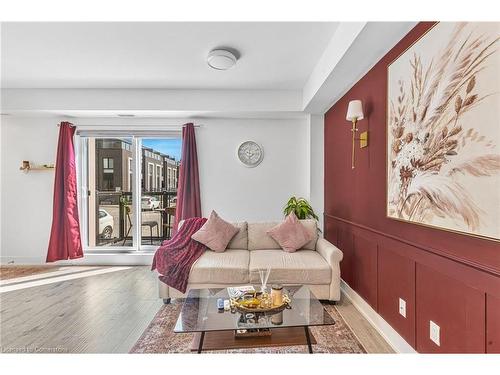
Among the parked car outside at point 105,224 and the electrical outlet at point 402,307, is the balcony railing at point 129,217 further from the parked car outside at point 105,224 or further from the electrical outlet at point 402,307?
the electrical outlet at point 402,307

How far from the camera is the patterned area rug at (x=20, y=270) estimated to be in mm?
4039

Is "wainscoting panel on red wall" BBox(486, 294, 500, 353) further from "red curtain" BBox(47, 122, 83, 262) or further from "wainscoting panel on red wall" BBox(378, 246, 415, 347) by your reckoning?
"red curtain" BBox(47, 122, 83, 262)

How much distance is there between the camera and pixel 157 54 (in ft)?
9.94

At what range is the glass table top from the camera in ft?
5.94

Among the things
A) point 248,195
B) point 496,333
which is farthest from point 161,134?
point 496,333

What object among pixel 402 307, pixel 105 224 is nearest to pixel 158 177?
pixel 105 224

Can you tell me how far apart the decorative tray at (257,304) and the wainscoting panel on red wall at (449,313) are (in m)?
0.90

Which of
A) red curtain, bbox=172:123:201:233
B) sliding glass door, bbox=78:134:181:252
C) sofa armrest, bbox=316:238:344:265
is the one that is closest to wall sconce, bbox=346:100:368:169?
sofa armrest, bbox=316:238:344:265

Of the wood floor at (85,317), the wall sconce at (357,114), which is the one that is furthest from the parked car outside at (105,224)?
the wall sconce at (357,114)

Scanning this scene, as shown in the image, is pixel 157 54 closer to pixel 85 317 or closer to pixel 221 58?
pixel 221 58

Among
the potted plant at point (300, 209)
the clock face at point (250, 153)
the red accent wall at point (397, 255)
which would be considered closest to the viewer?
the red accent wall at point (397, 255)

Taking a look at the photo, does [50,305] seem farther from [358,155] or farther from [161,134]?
[358,155]

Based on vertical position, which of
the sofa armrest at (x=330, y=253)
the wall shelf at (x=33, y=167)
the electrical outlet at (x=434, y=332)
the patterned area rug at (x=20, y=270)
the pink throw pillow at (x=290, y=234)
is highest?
the wall shelf at (x=33, y=167)

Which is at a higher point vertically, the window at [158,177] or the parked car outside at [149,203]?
the window at [158,177]
